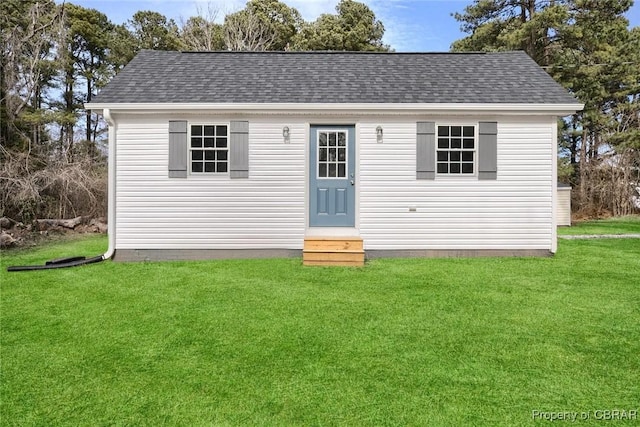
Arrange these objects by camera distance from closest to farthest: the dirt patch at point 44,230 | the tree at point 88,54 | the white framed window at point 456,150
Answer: the white framed window at point 456,150, the dirt patch at point 44,230, the tree at point 88,54

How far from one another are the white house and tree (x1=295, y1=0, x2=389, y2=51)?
57.1 ft

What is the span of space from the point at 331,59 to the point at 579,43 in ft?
46.6

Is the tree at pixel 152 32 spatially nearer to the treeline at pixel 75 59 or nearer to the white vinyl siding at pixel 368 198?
the treeline at pixel 75 59

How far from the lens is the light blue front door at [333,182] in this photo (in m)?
6.90

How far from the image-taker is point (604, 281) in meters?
5.08

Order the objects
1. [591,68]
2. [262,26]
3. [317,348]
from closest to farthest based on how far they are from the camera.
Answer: [317,348]
[591,68]
[262,26]

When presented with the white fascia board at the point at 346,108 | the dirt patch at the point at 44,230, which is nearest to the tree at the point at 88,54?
the dirt patch at the point at 44,230

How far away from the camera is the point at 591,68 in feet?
52.9

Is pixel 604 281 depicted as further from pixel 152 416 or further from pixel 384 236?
pixel 152 416

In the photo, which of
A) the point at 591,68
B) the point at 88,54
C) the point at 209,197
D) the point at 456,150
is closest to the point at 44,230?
the point at 209,197

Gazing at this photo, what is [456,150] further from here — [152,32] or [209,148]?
[152,32]

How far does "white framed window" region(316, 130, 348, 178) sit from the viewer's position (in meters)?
6.90

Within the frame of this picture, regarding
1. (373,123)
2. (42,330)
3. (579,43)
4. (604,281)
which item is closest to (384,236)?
(373,123)

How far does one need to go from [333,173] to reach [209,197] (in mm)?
2289
